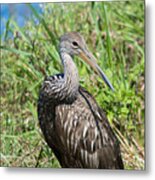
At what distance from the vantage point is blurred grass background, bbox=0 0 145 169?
8.52 feet

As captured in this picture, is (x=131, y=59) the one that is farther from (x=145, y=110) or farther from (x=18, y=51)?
(x=18, y=51)

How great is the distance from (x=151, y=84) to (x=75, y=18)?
0.43 metres

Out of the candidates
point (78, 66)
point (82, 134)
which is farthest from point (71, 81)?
point (82, 134)

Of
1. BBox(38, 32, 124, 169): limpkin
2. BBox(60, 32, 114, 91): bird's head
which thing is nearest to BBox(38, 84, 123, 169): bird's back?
BBox(38, 32, 124, 169): limpkin

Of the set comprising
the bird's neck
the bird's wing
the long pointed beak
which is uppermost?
the long pointed beak

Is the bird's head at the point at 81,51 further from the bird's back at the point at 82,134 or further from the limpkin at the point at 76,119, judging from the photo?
the bird's back at the point at 82,134

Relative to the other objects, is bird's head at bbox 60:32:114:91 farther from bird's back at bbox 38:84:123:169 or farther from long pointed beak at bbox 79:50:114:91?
bird's back at bbox 38:84:123:169

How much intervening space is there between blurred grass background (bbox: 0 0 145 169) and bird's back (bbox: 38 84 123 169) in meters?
0.04

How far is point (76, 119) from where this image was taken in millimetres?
2643

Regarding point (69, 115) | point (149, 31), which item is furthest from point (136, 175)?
point (149, 31)

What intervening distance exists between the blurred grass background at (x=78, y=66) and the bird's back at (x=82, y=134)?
37mm

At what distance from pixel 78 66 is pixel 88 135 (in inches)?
11.6

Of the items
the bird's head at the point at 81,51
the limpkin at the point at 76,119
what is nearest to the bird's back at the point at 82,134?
the limpkin at the point at 76,119

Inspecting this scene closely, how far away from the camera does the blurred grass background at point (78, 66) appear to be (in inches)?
102
